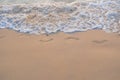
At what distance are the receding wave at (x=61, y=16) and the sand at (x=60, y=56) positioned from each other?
155 millimetres

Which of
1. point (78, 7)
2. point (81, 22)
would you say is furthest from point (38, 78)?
point (78, 7)

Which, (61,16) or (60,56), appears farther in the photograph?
(61,16)

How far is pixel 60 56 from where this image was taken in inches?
75.7

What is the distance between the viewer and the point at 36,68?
1793mm

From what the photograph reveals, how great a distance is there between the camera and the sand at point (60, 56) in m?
1.71

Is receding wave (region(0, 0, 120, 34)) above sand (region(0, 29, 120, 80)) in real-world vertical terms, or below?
above

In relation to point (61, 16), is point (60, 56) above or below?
below

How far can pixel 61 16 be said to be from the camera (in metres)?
2.68

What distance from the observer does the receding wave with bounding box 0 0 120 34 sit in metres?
2.45

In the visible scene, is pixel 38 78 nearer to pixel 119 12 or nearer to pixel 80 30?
pixel 80 30

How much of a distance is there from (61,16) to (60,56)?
Result: 0.88 meters

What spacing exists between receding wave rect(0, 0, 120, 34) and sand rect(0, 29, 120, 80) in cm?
16

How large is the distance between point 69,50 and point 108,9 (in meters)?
1.05

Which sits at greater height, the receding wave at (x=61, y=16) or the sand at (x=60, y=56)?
the receding wave at (x=61, y=16)
